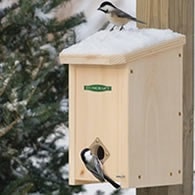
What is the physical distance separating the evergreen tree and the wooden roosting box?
122 centimetres

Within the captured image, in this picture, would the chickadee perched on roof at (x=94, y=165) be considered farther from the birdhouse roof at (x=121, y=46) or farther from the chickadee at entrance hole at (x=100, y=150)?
the birdhouse roof at (x=121, y=46)

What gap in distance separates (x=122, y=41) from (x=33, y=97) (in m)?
1.33

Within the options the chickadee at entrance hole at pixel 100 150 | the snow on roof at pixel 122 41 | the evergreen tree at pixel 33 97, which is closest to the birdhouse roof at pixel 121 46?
the snow on roof at pixel 122 41

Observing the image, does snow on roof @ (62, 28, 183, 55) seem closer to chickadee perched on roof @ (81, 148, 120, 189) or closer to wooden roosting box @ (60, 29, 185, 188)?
wooden roosting box @ (60, 29, 185, 188)

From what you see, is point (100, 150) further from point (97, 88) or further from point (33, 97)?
point (33, 97)

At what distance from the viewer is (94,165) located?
91.1 inches

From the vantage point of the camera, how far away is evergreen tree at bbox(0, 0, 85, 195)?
358cm

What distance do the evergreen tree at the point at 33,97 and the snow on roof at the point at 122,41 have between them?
4.04ft

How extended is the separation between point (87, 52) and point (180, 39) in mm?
269

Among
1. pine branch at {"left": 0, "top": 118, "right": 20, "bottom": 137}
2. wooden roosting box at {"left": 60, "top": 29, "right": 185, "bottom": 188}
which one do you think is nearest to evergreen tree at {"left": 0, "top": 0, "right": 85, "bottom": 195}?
pine branch at {"left": 0, "top": 118, "right": 20, "bottom": 137}

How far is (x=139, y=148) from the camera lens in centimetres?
226

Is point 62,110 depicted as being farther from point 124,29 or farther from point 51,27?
point 124,29

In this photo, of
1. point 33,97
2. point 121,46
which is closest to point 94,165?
point 121,46

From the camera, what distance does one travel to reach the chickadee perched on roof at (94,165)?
7.54ft
